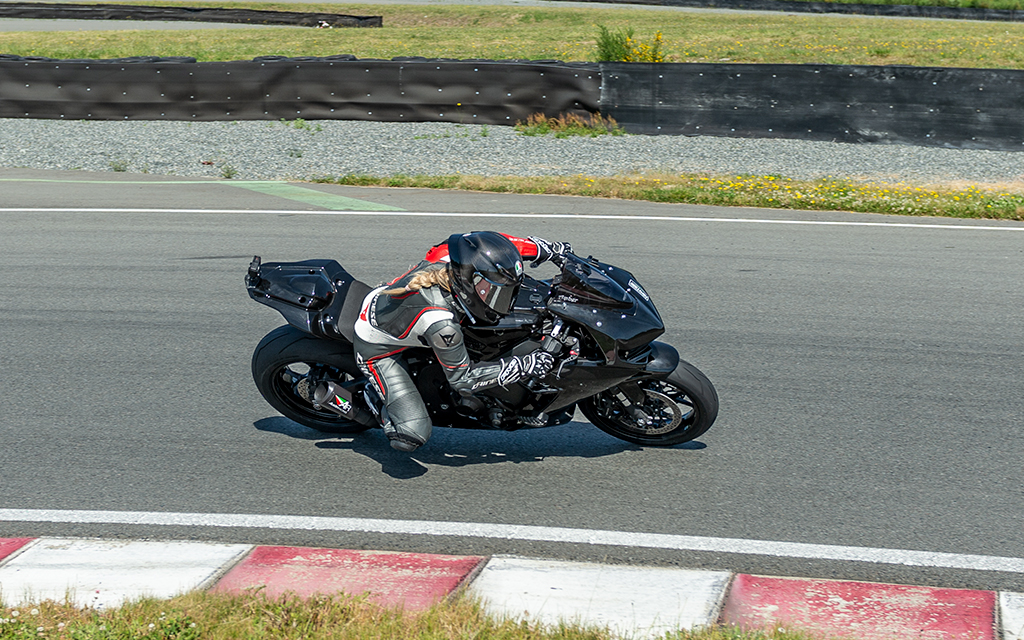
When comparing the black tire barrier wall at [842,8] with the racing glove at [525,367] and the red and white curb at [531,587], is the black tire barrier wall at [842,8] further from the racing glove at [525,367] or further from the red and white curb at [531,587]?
the red and white curb at [531,587]

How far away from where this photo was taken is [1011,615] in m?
4.19

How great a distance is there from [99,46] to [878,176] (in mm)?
25003

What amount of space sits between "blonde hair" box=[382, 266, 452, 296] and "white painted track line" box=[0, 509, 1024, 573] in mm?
1223

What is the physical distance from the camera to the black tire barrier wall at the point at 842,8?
3866 cm

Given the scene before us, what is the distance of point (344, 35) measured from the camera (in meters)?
33.1

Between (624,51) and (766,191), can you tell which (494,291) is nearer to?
(766,191)

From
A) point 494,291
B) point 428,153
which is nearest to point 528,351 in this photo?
point 494,291

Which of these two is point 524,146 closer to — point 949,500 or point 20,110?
point 20,110

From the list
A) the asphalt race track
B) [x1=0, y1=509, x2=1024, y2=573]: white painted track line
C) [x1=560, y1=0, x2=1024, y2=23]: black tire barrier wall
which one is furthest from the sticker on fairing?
[x1=560, y1=0, x2=1024, y2=23]: black tire barrier wall

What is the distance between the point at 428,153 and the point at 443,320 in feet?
37.9

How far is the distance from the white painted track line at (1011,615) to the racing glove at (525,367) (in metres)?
2.35

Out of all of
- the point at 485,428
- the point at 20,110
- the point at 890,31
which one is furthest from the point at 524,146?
the point at 890,31

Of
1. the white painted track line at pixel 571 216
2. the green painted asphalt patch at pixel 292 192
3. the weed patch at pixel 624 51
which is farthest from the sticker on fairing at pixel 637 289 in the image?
the weed patch at pixel 624 51

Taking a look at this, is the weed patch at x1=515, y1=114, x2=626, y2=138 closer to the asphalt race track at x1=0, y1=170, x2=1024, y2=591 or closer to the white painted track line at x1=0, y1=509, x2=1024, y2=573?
the asphalt race track at x1=0, y1=170, x2=1024, y2=591
